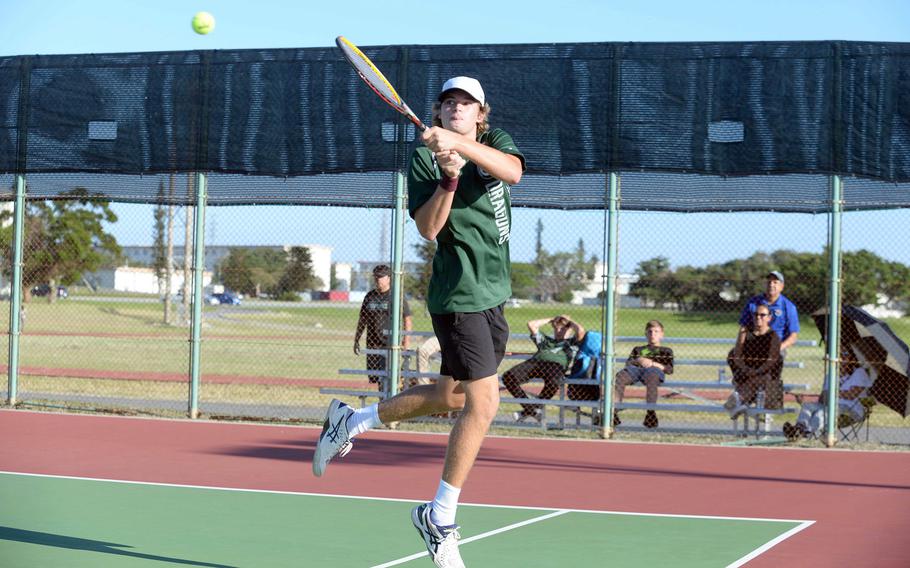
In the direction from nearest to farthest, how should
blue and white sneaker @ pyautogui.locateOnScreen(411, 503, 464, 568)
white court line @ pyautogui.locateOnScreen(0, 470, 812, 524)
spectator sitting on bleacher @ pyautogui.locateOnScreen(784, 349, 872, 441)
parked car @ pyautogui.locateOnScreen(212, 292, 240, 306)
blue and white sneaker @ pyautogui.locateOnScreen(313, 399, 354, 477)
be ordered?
blue and white sneaker @ pyautogui.locateOnScreen(411, 503, 464, 568) → blue and white sneaker @ pyautogui.locateOnScreen(313, 399, 354, 477) → white court line @ pyautogui.locateOnScreen(0, 470, 812, 524) → spectator sitting on bleacher @ pyautogui.locateOnScreen(784, 349, 872, 441) → parked car @ pyautogui.locateOnScreen(212, 292, 240, 306)

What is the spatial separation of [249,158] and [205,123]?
0.58m

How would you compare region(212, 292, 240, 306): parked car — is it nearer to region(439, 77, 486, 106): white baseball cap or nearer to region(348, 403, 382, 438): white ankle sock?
region(348, 403, 382, 438): white ankle sock

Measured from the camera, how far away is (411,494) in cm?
692

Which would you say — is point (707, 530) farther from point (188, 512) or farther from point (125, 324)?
point (125, 324)

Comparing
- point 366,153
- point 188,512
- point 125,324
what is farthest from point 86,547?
point 125,324

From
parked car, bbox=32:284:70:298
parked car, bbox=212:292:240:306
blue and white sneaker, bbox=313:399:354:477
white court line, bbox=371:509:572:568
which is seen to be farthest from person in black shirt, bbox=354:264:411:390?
parked car, bbox=32:284:70:298

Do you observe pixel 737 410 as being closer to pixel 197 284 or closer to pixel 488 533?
pixel 197 284

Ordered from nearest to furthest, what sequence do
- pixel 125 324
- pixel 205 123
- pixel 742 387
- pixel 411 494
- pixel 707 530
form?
pixel 707 530
pixel 411 494
pixel 742 387
pixel 205 123
pixel 125 324

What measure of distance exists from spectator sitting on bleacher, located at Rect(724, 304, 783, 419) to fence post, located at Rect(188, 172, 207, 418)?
16.1ft

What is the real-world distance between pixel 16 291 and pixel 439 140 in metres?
8.82

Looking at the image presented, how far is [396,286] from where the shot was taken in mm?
10602

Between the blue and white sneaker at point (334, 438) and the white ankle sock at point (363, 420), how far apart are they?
0.09 feet

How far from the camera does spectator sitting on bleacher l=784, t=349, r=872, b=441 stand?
1020 cm

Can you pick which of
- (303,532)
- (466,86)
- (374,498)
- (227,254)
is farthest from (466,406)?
(227,254)
